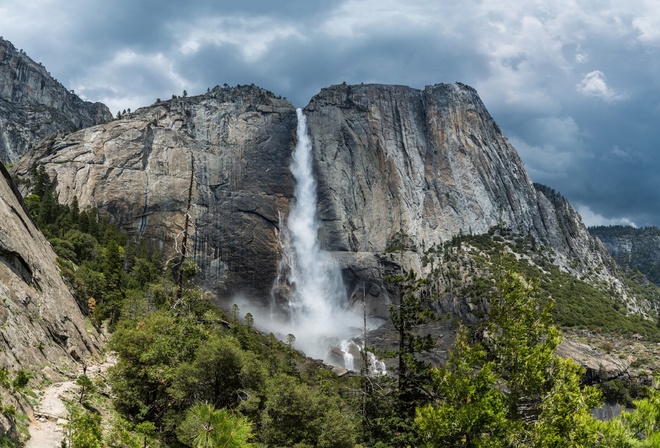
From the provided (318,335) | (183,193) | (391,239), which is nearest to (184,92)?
(183,193)

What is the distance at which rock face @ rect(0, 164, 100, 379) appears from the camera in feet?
65.8

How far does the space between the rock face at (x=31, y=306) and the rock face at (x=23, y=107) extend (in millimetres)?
146564

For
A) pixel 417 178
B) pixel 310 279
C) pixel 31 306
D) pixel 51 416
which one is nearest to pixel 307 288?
pixel 310 279

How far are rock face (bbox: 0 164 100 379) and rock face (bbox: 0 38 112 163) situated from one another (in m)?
147

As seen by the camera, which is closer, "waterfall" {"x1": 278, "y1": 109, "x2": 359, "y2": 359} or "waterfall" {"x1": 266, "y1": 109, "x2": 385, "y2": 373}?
"waterfall" {"x1": 266, "y1": 109, "x2": 385, "y2": 373}

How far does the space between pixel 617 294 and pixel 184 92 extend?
140059 mm

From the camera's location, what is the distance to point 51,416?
1612cm

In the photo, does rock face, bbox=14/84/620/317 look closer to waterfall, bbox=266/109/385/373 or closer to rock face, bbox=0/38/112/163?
waterfall, bbox=266/109/385/373

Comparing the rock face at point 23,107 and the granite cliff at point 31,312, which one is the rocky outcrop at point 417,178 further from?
the granite cliff at point 31,312

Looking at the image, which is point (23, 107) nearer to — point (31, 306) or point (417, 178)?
point (417, 178)

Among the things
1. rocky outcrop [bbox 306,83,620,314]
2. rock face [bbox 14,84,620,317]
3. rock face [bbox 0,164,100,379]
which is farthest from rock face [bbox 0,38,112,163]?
rock face [bbox 0,164,100,379]

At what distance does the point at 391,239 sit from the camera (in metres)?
128

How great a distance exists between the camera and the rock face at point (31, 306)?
65.8 feet

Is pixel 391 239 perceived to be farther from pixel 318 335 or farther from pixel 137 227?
pixel 137 227
